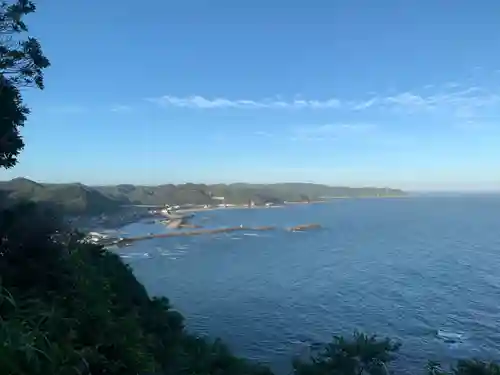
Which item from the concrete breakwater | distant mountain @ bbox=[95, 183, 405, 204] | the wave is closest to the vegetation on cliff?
the wave

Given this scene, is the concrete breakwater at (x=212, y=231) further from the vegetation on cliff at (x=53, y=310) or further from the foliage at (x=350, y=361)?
the vegetation on cliff at (x=53, y=310)

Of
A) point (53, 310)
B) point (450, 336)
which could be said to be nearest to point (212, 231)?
point (450, 336)

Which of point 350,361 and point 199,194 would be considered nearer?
point 350,361

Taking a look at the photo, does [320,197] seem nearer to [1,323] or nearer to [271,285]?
[271,285]

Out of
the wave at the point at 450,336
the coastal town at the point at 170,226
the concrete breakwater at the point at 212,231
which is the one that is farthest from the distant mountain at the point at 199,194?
the wave at the point at 450,336

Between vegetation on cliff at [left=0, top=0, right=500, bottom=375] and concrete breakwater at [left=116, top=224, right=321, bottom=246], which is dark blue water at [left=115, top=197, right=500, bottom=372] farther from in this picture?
vegetation on cliff at [left=0, top=0, right=500, bottom=375]

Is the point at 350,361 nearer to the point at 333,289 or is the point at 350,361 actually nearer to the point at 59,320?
the point at 59,320

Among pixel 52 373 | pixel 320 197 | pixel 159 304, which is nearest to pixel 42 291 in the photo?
pixel 52 373

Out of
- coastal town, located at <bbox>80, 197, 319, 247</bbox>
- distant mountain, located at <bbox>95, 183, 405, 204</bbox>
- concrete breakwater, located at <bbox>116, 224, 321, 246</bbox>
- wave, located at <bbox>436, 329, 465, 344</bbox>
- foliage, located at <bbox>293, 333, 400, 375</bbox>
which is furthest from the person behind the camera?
distant mountain, located at <bbox>95, 183, 405, 204</bbox>
